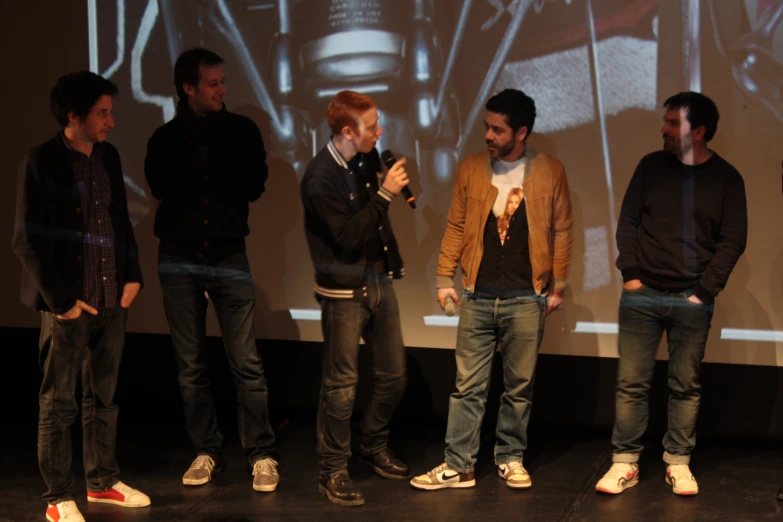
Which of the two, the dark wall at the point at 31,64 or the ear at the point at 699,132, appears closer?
the ear at the point at 699,132

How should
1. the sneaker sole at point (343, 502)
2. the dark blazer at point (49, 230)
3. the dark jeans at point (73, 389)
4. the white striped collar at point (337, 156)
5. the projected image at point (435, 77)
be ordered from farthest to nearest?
the projected image at point (435, 77)
the sneaker sole at point (343, 502)
the white striped collar at point (337, 156)
the dark jeans at point (73, 389)
the dark blazer at point (49, 230)

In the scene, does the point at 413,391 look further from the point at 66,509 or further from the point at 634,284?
the point at 66,509

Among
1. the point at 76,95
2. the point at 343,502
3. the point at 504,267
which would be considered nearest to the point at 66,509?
the point at 343,502

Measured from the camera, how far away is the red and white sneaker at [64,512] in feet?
10.8

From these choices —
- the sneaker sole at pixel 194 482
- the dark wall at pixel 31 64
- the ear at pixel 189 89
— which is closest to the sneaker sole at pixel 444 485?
the sneaker sole at pixel 194 482

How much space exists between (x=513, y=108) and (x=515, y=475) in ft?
4.74

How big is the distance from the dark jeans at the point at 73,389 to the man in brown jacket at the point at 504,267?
4.07ft

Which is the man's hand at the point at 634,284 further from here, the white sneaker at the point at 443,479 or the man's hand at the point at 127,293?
the man's hand at the point at 127,293

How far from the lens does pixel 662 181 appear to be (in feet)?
11.4

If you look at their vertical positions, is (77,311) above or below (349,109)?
below

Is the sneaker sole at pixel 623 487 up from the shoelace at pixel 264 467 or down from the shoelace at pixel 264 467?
down

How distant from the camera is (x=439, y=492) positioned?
3584 millimetres

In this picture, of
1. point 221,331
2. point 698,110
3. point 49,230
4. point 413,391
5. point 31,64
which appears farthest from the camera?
point 31,64

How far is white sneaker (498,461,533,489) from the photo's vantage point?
357cm
